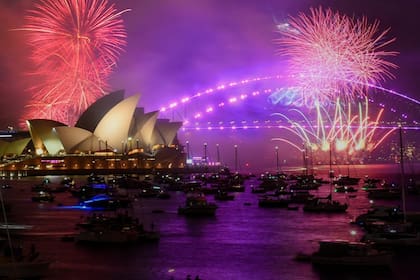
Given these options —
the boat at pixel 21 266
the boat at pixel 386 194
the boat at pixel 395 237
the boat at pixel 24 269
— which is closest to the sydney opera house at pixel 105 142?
the boat at pixel 386 194

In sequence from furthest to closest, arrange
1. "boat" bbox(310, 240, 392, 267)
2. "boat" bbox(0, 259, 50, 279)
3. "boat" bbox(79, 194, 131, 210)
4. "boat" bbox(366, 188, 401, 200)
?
"boat" bbox(366, 188, 401, 200) < "boat" bbox(79, 194, 131, 210) < "boat" bbox(310, 240, 392, 267) < "boat" bbox(0, 259, 50, 279)

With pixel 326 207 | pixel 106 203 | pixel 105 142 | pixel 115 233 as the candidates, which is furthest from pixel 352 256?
pixel 105 142

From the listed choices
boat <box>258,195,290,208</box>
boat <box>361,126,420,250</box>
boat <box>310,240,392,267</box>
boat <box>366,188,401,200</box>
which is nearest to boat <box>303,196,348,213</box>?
boat <box>258,195,290,208</box>

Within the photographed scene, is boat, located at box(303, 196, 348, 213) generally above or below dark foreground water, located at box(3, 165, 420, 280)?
above

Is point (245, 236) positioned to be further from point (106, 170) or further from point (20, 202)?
point (106, 170)

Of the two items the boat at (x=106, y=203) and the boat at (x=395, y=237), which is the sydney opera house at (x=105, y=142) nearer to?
the boat at (x=106, y=203)

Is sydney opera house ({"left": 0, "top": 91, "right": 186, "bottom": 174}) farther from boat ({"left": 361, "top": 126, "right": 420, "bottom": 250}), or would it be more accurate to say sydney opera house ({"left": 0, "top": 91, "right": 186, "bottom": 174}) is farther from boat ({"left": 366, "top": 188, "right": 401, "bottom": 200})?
boat ({"left": 361, "top": 126, "right": 420, "bottom": 250})
